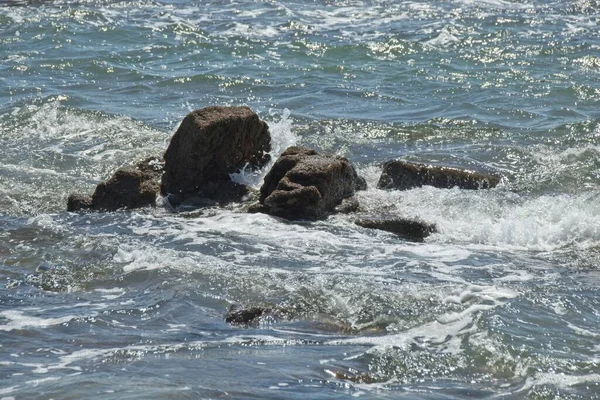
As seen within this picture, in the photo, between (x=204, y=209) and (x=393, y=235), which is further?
(x=204, y=209)

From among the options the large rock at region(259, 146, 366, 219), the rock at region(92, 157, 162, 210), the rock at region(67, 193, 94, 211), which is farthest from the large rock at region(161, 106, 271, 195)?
the rock at region(67, 193, 94, 211)

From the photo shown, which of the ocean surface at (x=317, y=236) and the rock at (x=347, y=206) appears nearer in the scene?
the ocean surface at (x=317, y=236)

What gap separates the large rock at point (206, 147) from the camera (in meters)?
10.4

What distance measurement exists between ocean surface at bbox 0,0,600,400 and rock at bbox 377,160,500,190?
7.9 inches

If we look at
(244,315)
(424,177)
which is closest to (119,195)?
(424,177)

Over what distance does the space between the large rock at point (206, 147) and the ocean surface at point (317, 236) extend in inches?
15.3

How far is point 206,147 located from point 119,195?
3.15ft

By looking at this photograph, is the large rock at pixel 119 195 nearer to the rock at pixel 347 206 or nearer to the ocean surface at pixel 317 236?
the ocean surface at pixel 317 236

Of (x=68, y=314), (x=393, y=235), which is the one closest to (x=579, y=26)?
(x=393, y=235)

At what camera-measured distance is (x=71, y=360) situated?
6152mm

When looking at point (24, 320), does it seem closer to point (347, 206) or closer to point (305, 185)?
point (305, 185)

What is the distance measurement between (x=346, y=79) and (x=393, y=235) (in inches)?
307

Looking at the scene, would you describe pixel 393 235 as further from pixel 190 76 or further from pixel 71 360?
pixel 190 76

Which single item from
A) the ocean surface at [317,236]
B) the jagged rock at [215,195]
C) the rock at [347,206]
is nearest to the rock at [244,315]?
the ocean surface at [317,236]
